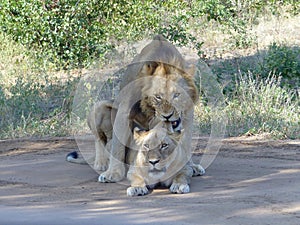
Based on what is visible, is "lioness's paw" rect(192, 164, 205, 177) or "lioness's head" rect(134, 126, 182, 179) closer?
"lioness's head" rect(134, 126, 182, 179)

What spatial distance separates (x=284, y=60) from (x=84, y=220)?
8133 mm

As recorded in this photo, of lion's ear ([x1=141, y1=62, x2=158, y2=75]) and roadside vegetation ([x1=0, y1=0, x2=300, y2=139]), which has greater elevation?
lion's ear ([x1=141, y1=62, x2=158, y2=75])

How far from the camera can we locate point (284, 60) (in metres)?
13.2

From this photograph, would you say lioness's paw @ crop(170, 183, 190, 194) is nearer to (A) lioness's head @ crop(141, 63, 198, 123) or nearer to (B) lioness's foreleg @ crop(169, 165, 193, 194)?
(B) lioness's foreleg @ crop(169, 165, 193, 194)

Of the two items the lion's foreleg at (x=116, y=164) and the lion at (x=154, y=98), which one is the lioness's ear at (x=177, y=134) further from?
the lion's foreleg at (x=116, y=164)

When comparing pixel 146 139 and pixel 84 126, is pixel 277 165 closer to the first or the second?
pixel 146 139

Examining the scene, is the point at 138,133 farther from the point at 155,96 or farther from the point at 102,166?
the point at 102,166

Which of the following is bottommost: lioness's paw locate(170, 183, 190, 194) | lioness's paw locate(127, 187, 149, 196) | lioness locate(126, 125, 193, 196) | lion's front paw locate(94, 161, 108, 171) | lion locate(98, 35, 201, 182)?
lion's front paw locate(94, 161, 108, 171)

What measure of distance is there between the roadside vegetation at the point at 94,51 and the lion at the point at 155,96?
3869 millimetres

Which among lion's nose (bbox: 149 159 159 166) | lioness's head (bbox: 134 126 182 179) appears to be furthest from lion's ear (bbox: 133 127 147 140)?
lion's nose (bbox: 149 159 159 166)

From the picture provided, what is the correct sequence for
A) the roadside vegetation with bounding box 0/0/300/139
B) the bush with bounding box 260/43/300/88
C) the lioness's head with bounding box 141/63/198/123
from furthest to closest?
the bush with bounding box 260/43/300/88 → the roadside vegetation with bounding box 0/0/300/139 → the lioness's head with bounding box 141/63/198/123

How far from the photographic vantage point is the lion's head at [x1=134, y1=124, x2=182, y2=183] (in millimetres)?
6910

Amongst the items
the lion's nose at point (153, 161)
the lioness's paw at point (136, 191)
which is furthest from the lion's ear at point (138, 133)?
the lioness's paw at point (136, 191)

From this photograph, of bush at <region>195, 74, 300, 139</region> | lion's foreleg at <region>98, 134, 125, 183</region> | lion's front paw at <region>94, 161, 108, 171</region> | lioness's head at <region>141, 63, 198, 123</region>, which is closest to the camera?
lioness's head at <region>141, 63, 198, 123</region>
